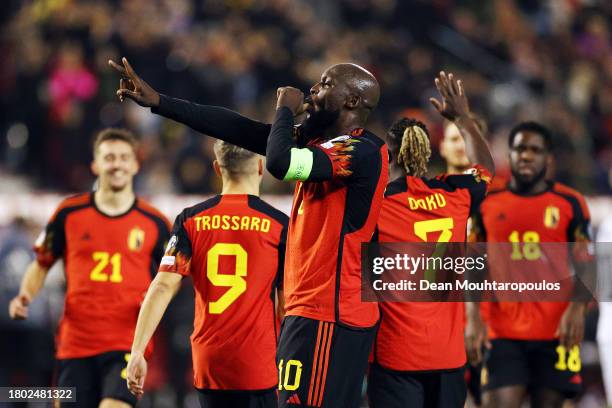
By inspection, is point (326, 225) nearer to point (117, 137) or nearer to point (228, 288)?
point (228, 288)

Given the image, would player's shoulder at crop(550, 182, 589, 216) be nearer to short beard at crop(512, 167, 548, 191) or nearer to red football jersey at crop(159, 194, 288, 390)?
short beard at crop(512, 167, 548, 191)

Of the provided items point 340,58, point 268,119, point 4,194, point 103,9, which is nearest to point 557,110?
point 340,58

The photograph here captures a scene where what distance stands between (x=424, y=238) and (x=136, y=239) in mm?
2571

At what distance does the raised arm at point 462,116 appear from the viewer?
6.73 metres

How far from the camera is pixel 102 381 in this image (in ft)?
25.9

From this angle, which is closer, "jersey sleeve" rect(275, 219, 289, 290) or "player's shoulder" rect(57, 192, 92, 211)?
"jersey sleeve" rect(275, 219, 289, 290)

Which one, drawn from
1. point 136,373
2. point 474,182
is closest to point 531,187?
point 474,182

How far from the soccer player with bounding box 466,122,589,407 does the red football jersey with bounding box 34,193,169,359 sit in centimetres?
256

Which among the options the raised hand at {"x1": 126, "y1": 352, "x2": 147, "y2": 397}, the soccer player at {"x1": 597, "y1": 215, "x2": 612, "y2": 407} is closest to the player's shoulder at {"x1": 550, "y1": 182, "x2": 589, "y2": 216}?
the soccer player at {"x1": 597, "y1": 215, "x2": 612, "y2": 407}

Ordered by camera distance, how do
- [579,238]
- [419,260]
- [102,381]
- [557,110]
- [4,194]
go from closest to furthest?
[419,260], [102,381], [579,238], [4,194], [557,110]

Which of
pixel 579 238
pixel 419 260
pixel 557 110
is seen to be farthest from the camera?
pixel 557 110

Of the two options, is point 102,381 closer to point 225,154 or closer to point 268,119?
point 225,154

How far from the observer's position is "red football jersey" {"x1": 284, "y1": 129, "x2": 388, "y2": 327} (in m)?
5.62

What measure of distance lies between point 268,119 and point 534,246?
6.64m
